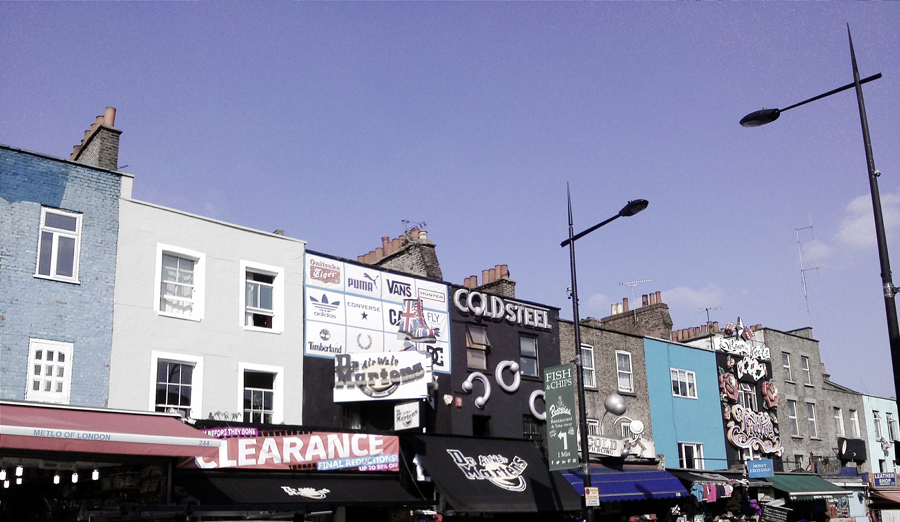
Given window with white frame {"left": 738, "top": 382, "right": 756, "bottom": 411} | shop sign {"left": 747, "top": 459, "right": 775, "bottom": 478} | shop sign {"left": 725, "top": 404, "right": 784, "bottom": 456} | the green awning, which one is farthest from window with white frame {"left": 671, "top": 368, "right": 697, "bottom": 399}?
the green awning

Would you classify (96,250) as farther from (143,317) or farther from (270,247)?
(270,247)

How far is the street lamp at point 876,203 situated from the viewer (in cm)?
1196

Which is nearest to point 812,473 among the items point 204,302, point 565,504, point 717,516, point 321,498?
point 717,516

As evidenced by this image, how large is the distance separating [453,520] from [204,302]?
350 inches

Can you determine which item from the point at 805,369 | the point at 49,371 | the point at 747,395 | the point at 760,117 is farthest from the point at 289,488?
the point at 805,369

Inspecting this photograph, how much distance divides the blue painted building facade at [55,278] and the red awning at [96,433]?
5.00ft

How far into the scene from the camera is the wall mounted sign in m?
22.3

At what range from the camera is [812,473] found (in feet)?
117

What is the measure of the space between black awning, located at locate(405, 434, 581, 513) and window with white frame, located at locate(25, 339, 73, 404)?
335 inches

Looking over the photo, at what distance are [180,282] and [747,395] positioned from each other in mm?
24291

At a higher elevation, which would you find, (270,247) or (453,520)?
(270,247)

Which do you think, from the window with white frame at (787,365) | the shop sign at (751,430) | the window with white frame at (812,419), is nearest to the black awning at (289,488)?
the shop sign at (751,430)

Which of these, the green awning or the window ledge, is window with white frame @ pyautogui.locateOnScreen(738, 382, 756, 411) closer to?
the green awning

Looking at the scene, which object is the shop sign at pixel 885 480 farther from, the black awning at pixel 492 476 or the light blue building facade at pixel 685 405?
the black awning at pixel 492 476
